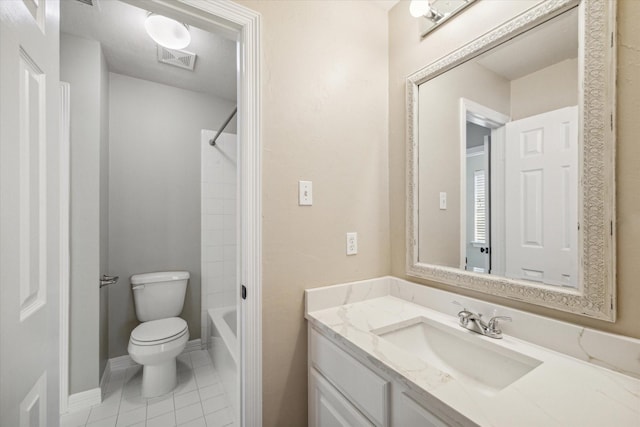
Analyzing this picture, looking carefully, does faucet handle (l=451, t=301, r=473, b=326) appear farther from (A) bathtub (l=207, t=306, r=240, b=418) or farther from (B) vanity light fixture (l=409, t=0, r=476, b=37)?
(B) vanity light fixture (l=409, t=0, r=476, b=37)

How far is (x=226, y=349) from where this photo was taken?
6.00 feet

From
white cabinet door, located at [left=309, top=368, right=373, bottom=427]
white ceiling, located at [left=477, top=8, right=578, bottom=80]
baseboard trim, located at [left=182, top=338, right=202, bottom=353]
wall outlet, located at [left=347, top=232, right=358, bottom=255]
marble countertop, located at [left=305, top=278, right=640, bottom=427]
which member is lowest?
baseboard trim, located at [left=182, top=338, right=202, bottom=353]

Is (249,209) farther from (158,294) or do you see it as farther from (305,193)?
(158,294)

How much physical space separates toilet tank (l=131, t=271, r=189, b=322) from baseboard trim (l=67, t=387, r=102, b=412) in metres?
0.54

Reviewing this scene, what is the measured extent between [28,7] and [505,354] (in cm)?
167

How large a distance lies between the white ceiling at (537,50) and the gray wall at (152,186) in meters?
2.42

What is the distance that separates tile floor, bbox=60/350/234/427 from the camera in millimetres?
1676

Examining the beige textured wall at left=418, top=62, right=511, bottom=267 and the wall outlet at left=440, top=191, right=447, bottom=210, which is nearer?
the beige textured wall at left=418, top=62, right=511, bottom=267

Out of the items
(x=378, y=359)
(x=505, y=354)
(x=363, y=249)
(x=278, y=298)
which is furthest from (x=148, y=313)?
(x=505, y=354)

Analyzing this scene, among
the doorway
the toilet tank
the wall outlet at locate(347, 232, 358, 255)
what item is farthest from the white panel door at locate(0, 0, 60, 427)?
the toilet tank

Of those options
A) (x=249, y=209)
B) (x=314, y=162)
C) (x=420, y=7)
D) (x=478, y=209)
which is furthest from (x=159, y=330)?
(x=420, y=7)

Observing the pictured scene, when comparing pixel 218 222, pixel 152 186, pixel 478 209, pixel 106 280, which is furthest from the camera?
pixel 218 222

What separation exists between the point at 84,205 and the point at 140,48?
118 centimetres

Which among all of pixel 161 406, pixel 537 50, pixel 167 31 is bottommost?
pixel 161 406
